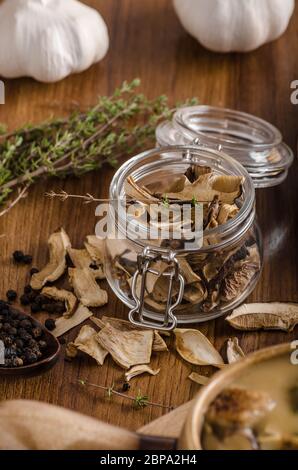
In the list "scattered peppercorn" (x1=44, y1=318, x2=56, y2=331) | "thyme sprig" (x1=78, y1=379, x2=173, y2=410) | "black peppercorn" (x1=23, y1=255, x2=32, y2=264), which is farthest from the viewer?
"black peppercorn" (x1=23, y1=255, x2=32, y2=264)

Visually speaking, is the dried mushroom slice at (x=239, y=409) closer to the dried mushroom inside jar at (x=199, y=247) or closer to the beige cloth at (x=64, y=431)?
the beige cloth at (x=64, y=431)

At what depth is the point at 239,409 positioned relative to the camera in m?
0.99

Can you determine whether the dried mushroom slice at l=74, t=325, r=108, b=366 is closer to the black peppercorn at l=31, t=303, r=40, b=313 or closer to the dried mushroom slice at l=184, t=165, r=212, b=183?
the black peppercorn at l=31, t=303, r=40, b=313

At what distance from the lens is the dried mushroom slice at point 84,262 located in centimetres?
152

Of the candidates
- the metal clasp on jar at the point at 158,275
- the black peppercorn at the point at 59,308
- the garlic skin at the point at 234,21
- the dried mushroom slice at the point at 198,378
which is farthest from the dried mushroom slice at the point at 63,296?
the garlic skin at the point at 234,21

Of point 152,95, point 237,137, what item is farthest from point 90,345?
point 152,95

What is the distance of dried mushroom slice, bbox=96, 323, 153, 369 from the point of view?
4.54 ft

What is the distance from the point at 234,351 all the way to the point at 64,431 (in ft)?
1.49

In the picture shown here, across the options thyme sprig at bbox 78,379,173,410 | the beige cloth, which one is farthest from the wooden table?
the beige cloth

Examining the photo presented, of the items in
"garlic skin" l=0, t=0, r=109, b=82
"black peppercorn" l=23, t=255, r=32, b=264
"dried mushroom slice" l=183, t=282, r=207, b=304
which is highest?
"garlic skin" l=0, t=0, r=109, b=82

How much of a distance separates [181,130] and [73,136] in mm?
224

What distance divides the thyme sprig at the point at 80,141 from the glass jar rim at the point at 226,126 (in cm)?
6

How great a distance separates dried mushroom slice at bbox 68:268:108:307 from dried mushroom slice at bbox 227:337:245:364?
0.23m

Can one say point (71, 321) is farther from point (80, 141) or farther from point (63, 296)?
point (80, 141)
